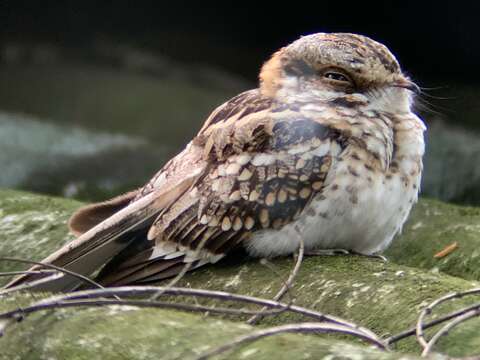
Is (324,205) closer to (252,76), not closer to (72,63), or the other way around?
(252,76)

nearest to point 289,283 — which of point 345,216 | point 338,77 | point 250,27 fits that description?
point 345,216

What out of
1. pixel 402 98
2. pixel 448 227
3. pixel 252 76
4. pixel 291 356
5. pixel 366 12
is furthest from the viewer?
pixel 252 76

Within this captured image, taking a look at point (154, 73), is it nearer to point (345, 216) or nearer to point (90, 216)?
point (90, 216)

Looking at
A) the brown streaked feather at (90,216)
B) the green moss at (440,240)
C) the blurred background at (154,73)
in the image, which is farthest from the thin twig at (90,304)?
the blurred background at (154,73)

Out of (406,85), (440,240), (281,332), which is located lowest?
(440,240)

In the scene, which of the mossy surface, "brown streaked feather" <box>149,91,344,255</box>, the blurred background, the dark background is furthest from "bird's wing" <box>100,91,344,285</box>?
the dark background

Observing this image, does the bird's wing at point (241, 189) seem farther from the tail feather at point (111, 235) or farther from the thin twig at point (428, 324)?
the thin twig at point (428, 324)

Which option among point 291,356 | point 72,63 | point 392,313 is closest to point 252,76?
point 72,63
